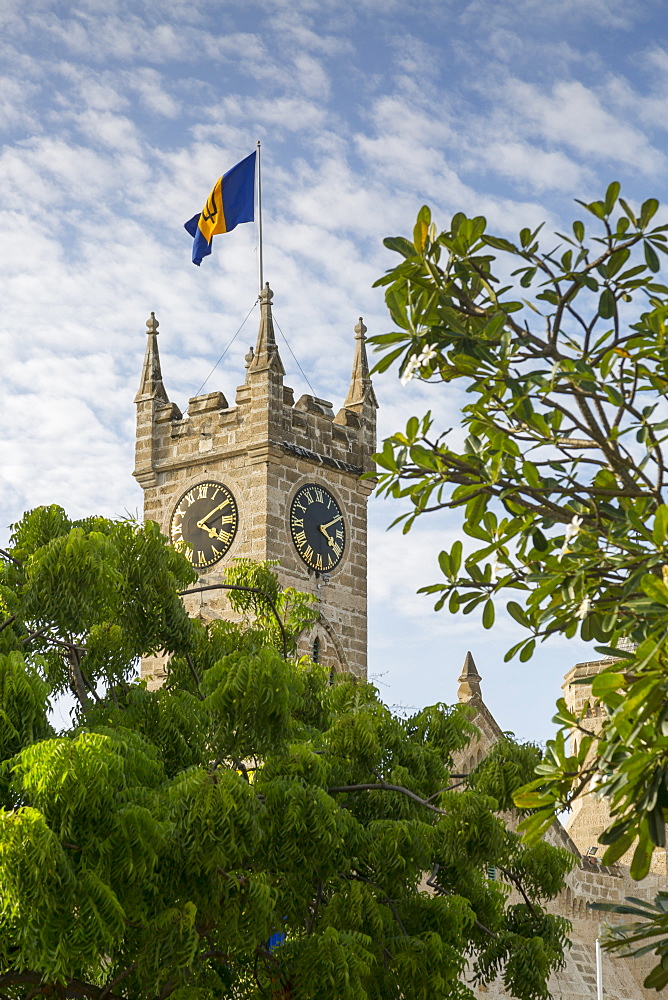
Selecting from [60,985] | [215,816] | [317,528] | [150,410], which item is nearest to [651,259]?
[215,816]

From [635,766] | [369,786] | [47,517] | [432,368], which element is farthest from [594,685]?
[47,517]

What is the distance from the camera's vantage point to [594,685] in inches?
232

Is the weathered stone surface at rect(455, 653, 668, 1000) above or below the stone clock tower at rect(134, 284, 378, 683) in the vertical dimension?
below

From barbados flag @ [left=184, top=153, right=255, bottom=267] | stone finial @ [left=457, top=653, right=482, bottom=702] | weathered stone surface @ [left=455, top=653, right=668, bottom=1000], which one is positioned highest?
barbados flag @ [left=184, top=153, right=255, bottom=267]

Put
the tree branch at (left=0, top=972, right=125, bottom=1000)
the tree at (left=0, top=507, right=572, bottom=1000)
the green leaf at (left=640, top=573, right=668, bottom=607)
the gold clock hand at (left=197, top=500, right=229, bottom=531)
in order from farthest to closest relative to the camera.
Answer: the gold clock hand at (left=197, top=500, right=229, bottom=531) → the tree branch at (left=0, top=972, right=125, bottom=1000) → the tree at (left=0, top=507, right=572, bottom=1000) → the green leaf at (left=640, top=573, right=668, bottom=607)

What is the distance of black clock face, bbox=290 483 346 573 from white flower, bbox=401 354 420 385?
27556mm

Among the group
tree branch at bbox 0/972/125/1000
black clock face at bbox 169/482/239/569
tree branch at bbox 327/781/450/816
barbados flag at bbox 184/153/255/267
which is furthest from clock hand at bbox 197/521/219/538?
tree branch at bbox 0/972/125/1000

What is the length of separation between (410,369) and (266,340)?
29.2m

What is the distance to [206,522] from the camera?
34.7 metres

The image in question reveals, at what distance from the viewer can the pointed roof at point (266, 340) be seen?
35.2 meters

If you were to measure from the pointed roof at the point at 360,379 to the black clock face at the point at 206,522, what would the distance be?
435 cm

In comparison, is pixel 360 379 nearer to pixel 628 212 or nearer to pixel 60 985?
pixel 60 985

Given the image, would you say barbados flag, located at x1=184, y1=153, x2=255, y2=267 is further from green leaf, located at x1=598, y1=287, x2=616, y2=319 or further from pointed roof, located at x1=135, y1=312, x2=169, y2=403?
green leaf, located at x1=598, y1=287, x2=616, y2=319

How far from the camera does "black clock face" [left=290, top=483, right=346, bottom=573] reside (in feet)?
112
